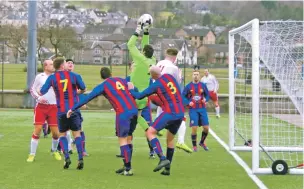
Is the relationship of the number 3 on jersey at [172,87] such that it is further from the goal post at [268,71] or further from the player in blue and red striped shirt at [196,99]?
the player in blue and red striped shirt at [196,99]

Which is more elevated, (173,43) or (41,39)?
(41,39)

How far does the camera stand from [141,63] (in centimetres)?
1117

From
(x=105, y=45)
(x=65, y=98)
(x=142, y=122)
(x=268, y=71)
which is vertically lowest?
(x=142, y=122)

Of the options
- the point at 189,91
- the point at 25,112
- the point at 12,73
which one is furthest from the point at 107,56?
the point at 189,91

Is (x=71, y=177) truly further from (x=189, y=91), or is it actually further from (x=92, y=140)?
(x=92, y=140)

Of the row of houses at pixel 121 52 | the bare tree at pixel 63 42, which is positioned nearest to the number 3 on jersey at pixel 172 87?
the row of houses at pixel 121 52

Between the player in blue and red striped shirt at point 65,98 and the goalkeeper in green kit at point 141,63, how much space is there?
1115 millimetres

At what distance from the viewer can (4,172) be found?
998cm

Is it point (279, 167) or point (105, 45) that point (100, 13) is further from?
point (279, 167)

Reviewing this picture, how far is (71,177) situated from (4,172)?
118 centimetres

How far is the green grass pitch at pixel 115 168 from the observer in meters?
9.05

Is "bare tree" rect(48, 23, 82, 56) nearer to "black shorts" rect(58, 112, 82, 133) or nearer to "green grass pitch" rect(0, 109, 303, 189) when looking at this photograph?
"green grass pitch" rect(0, 109, 303, 189)

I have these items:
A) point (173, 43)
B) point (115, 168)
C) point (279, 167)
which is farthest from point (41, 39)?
point (279, 167)

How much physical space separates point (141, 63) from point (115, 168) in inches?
74.9
